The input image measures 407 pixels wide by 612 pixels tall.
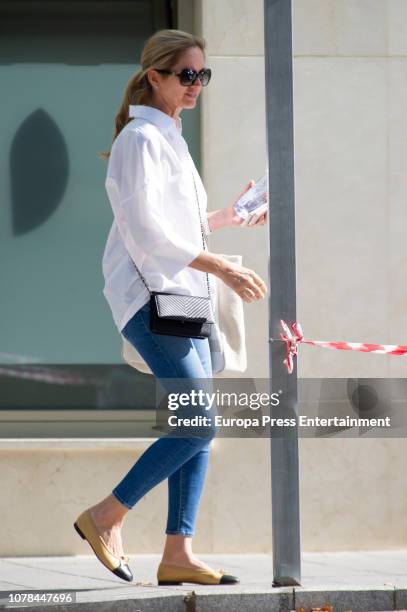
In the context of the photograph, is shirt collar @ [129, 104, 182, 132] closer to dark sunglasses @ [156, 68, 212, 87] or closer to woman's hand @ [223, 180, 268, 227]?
dark sunglasses @ [156, 68, 212, 87]

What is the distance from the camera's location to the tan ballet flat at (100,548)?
15.3 feet

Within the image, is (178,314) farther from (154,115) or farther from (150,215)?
(154,115)

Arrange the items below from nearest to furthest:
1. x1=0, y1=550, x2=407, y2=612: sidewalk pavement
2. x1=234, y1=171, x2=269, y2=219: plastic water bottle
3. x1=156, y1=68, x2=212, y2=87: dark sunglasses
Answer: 1. x1=0, y1=550, x2=407, y2=612: sidewalk pavement
2. x1=156, y1=68, x2=212, y2=87: dark sunglasses
3. x1=234, y1=171, x2=269, y2=219: plastic water bottle

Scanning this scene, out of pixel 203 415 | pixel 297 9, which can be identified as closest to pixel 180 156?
pixel 203 415

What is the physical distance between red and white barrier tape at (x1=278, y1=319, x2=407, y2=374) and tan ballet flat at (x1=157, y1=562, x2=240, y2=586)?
2.60 feet

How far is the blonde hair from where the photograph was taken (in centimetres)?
479

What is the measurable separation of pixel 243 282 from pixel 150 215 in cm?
40

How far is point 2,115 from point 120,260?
93.6 inches

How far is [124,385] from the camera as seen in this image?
6.73m

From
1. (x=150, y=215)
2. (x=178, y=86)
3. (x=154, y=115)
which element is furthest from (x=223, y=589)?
(x=178, y=86)

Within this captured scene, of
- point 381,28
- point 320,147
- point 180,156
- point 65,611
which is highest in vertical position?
point 381,28

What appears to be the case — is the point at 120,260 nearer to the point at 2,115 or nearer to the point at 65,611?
the point at 65,611

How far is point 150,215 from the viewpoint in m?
4.53

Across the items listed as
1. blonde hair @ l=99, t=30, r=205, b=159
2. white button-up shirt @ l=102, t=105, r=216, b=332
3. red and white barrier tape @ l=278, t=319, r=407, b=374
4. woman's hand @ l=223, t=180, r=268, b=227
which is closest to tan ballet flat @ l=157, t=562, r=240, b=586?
red and white barrier tape @ l=278, t=319, r=407, b=374
